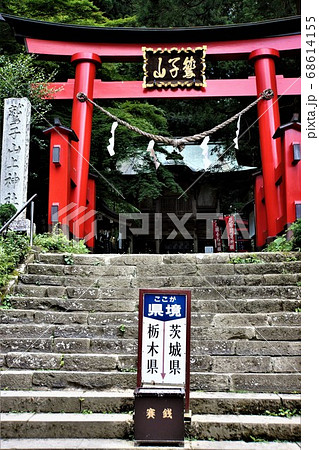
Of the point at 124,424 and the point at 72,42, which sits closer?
the point at 124,424

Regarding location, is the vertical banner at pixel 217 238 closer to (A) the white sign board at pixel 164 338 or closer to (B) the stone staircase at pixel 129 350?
(B) the stone staircase at pixel 129 350

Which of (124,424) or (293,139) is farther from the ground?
(293,139)

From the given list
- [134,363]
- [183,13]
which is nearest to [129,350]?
[134,363]

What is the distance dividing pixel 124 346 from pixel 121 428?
113 cm

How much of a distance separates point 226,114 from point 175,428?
14749 mm

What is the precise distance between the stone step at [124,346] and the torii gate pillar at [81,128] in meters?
4.66

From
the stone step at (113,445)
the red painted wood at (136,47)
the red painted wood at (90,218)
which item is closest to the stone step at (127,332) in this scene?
the stone step at (113,445)

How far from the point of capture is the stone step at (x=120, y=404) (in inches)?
150

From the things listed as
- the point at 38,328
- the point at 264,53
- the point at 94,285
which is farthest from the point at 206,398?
the point at 264,53

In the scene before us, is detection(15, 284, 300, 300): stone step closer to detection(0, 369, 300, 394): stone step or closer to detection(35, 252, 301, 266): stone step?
detection(35, 252, 301, 266): stone step

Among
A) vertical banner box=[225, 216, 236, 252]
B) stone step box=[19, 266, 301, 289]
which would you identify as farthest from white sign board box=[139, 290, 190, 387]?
vertical banner box=[225, 216, 236, 252]

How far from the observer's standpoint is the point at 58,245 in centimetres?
759

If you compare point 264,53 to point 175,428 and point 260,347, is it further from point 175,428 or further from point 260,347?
point 175,428

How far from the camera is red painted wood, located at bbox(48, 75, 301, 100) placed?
10438 mm
